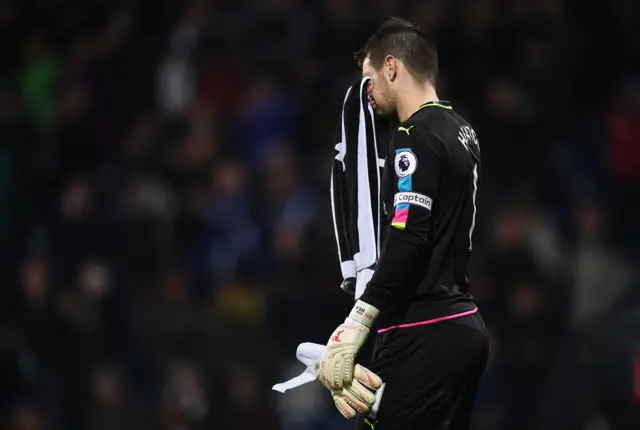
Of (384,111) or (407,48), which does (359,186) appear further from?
(407,48)

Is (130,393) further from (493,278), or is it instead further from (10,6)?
(10,6)

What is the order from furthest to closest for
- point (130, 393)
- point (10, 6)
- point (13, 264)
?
point (10, 6) → point (13, 264) → point (130, 393)

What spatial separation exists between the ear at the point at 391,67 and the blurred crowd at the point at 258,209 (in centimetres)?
286

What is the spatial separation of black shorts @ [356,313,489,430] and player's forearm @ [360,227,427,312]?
20 centimetres

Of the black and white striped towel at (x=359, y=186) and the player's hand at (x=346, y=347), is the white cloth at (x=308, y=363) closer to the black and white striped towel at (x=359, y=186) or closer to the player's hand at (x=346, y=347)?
the player's hand at (x=346, y=347)

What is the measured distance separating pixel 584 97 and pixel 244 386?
3.49 metres

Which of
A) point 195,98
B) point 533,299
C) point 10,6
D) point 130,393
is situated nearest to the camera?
point 533,299

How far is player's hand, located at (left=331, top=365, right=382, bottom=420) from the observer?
3.71 metres

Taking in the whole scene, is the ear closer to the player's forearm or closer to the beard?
the beard

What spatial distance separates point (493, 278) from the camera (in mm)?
7371

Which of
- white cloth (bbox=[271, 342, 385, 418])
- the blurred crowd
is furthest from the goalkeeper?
the blurred crowd

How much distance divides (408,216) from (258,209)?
4821mm

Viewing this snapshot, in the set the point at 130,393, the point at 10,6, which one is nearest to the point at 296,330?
the point at 130,393

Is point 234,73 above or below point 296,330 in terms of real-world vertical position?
above
